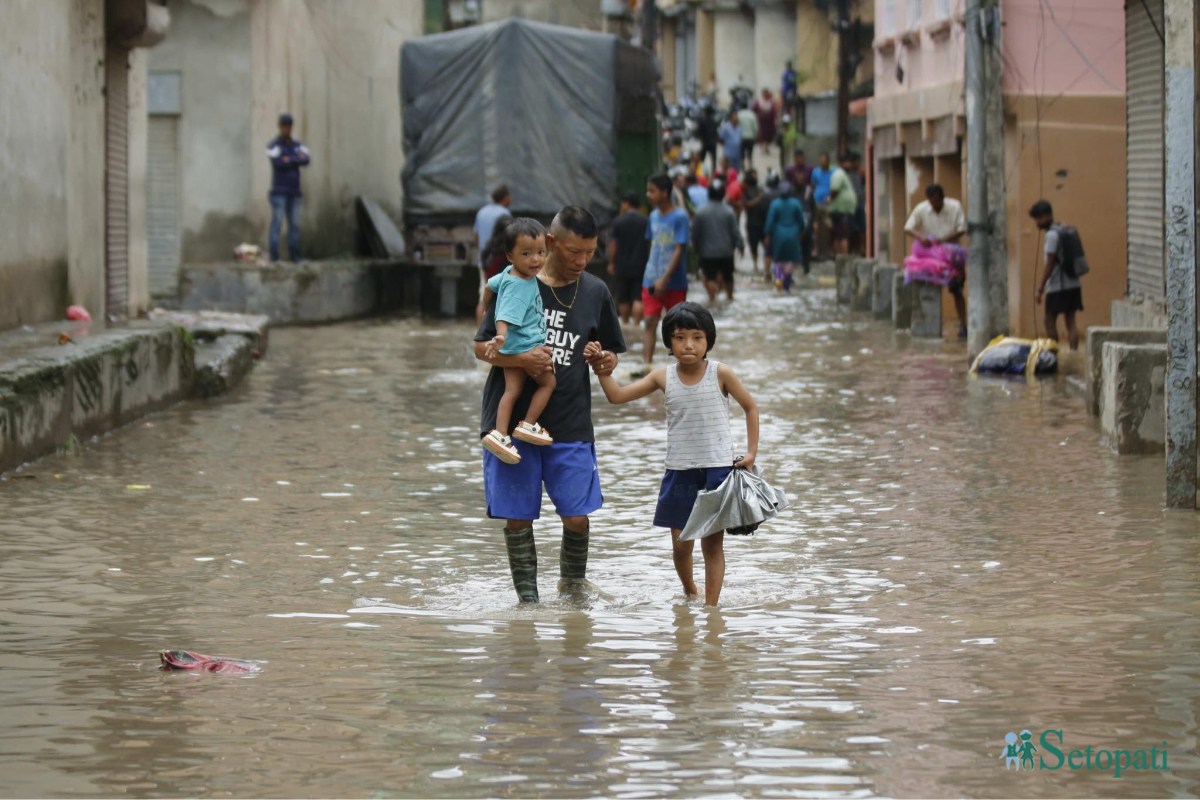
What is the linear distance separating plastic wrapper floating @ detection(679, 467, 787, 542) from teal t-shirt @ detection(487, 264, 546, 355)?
0.90 meters

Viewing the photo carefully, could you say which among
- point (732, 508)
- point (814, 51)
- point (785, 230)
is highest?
point (814, 51)

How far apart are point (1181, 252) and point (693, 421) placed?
136 inches

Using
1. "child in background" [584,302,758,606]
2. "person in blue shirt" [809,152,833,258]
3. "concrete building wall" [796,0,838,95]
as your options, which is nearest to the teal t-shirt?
"child in background" [584,302,758,606]

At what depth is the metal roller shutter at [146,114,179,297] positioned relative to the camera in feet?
84.2

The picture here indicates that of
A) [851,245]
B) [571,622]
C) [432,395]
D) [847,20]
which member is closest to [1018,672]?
[571,622]

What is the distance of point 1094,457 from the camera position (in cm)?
1233

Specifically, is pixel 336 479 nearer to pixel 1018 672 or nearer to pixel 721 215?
pixel 1018 672

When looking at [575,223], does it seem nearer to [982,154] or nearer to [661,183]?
[661,183]

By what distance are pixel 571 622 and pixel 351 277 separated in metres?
20.7

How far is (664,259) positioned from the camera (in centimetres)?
1933

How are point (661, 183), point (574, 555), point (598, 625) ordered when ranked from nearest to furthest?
point (598, 625)
point (574, 555)
point (661, 183)

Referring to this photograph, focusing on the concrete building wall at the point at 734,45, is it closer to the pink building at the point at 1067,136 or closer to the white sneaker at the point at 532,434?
the pink building at the point at 1067,136

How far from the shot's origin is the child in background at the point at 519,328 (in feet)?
25.6

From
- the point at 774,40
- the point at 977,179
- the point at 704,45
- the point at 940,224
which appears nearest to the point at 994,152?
the point at 977,179
